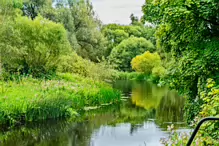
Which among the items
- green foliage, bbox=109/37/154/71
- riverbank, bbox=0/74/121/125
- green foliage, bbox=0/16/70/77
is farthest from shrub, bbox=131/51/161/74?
riverbank, bbox=0/74/121/125

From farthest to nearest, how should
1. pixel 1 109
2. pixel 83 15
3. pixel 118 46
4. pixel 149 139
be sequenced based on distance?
pixel 118 46 < pixel 83 15 < pixel 1 109 < pixel 149 139

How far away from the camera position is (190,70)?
661 centimetres

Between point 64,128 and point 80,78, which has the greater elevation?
point 80,78

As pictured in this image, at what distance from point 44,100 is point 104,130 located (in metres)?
2.51

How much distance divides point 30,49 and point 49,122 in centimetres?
835

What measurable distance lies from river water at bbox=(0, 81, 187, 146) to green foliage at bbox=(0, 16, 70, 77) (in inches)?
247

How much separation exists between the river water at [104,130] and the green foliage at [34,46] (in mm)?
6280

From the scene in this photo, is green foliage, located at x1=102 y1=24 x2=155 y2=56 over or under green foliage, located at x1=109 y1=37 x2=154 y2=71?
over

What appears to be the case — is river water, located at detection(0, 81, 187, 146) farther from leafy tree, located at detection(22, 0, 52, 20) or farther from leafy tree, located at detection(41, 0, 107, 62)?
leafy tree, located at detection(22, 0, 52, 20)

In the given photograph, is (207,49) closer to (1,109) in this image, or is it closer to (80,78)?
(1,109)

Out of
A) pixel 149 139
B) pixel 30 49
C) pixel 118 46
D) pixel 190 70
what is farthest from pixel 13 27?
pixel 118 46

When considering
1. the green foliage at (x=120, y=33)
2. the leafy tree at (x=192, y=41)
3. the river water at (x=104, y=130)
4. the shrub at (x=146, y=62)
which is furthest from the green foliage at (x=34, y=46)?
the green foliage at (x=120, y=33)

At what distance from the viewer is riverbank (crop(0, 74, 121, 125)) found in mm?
9875

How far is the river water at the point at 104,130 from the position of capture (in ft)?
27.9
